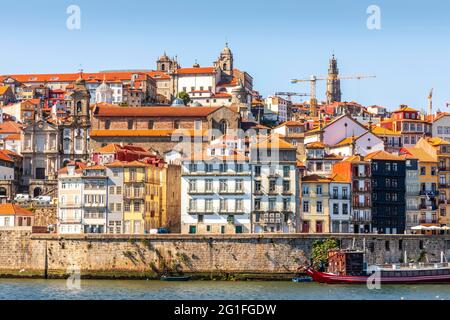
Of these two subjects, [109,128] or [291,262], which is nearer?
[291,262]

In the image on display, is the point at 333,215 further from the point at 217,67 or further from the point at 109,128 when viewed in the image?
the point at 217,67

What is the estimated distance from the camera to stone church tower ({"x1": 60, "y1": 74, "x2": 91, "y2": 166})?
339 ft

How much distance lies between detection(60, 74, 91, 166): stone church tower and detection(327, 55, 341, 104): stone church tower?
292 feet

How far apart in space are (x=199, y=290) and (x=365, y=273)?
14.0m

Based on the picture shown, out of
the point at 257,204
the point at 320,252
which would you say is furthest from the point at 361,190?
the point at 320,252

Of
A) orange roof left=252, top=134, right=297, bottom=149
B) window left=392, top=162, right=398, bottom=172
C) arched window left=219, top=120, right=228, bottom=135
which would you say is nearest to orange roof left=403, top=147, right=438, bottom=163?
window left=392, top=162, right=398, bottom=172

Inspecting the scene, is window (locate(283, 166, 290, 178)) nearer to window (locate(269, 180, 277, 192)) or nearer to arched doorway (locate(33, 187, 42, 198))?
window (locate(269, 180, 277, 192))

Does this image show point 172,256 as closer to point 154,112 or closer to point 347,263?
point 347,263

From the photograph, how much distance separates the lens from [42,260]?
63.8 meters

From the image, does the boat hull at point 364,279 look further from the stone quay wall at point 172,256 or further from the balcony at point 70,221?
the balcony at point 70,221

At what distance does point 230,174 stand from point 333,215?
8980 millimetres

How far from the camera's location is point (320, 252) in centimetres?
6228
